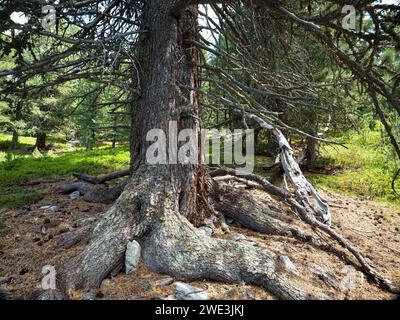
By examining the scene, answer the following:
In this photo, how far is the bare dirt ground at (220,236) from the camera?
3.22 meters

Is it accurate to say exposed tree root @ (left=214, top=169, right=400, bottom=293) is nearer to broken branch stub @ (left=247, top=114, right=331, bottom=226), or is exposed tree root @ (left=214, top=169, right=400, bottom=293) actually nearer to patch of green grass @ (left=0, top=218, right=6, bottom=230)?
broken branch stub @ (left=247, top=114, right=331, bottom=226)

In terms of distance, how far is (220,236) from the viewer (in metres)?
4.48

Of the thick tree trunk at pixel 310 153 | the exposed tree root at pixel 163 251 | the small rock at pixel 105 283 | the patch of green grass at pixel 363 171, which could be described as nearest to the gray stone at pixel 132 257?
the exposed tree root at pixel 163 251

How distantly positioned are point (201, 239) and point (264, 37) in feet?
10.5

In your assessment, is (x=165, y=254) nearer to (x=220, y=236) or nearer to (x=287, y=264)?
(x=220, y=236)

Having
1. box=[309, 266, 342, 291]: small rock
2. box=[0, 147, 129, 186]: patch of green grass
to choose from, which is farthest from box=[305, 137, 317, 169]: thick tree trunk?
box=[309, 266, 342, 291]: small rock

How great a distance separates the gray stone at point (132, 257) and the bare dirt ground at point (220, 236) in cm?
8

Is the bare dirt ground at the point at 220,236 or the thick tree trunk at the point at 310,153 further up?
the thick tree trunk at the point at 310,153

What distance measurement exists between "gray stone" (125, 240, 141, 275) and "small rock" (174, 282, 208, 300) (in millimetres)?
578

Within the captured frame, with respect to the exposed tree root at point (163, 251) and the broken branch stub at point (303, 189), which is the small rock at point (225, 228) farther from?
the broken branch stub at point (303, 189)

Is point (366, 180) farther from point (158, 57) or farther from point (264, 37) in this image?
point (158, 57)

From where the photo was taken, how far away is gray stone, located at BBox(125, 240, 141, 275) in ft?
11.3

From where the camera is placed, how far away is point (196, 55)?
15.7 feet
